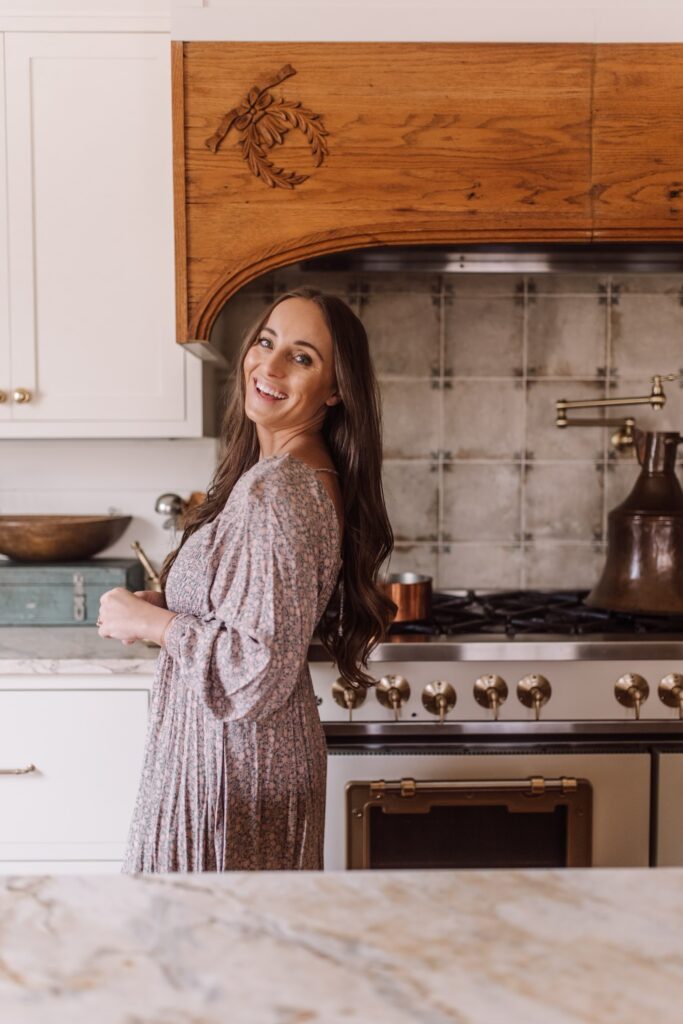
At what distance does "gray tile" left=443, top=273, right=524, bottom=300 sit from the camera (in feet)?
7.79

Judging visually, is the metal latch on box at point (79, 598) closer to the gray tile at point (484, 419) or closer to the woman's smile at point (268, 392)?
the woman's smile at point (268, 392)

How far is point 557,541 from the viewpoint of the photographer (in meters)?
2.41

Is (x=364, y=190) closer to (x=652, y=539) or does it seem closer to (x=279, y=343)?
(x=279, y=343)

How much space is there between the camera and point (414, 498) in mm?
2408

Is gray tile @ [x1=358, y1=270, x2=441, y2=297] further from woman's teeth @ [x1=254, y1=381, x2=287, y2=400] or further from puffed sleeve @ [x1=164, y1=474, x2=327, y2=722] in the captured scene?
puffed sleeve @ [x1=164, y1=474, x2=327, y2=722]

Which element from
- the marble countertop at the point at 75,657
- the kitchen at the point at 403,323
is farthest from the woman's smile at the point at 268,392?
the marble countertop at the point at 75,657

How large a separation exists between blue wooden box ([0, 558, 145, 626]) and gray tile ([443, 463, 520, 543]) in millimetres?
890

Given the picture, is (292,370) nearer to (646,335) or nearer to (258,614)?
(258,614)

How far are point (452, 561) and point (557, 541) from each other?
0.29 metres

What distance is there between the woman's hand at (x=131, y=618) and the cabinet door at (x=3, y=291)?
3.03 ft

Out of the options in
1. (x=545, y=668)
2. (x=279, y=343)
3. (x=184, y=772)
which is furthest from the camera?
(x=545, y=668)

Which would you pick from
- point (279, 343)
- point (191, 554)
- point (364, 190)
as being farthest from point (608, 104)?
point (191, 554)

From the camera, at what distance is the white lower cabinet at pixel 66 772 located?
178cm

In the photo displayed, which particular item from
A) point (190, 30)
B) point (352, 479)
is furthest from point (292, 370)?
point (190, 30)
